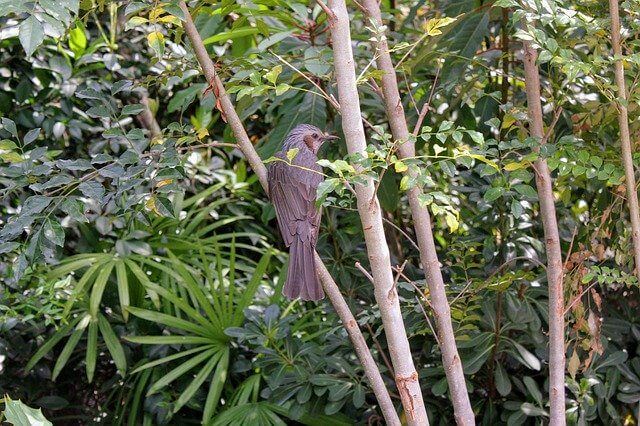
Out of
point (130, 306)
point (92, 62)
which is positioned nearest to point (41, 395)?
point (130, 306)

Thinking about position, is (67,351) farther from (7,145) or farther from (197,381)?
(7,145)

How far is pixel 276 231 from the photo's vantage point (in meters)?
4.99

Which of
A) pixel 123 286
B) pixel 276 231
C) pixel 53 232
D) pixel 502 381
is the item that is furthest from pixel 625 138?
pixel 276 231

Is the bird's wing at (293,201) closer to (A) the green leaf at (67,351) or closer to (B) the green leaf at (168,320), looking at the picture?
(B) the green leaf at (168,320)

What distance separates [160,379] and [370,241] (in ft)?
6.52

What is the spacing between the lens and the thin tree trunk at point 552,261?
2547 mm

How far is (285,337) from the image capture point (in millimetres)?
3680

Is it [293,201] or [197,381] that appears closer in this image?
[293,201]

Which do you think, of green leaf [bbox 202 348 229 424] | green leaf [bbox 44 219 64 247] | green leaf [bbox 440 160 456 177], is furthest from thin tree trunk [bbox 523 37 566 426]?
green leaf [bbox 202 348 229 424]

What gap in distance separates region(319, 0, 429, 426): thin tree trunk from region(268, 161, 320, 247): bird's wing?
74 cm

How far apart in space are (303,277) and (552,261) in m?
A: 0.73

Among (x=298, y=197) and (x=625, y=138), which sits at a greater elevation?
(x=625, y=138)

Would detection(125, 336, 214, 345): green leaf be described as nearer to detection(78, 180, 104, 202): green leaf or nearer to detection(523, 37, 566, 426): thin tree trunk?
detection(78, 180, 104, 202): green leaf

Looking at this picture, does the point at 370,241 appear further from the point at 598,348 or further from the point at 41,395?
the point at 41,395
